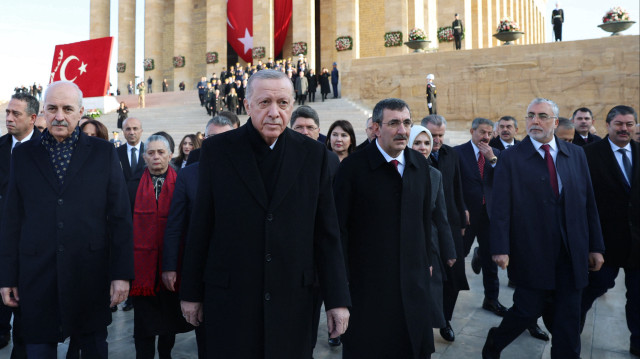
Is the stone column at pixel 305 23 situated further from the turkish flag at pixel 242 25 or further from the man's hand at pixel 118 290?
the man's hand at pixel 118 290

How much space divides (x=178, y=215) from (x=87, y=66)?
2085 centimetres

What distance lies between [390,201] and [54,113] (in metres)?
1.99

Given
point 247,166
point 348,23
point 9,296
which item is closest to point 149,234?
point 9,296

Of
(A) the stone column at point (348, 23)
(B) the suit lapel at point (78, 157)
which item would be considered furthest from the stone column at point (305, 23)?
(B) the suit lapel at point (78, 157)

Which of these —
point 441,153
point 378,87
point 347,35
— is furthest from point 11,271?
point 347,35

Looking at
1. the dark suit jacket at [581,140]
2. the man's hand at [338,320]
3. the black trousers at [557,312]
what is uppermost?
the dark suit jacket at [581,140]

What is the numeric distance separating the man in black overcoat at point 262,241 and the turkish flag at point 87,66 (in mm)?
20741

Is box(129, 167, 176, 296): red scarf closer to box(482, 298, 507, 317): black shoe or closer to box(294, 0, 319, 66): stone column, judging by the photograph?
box(482, 298, 507, 317): black shoe

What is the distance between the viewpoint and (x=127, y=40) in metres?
29.4

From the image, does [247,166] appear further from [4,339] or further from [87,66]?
[87,66]

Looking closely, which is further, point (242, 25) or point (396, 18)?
point (242, 25)

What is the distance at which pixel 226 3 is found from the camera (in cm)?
2617

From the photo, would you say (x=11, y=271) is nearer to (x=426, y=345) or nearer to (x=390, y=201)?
(x=390, y=201)

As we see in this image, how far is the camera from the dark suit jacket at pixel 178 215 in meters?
3.16
